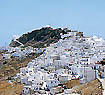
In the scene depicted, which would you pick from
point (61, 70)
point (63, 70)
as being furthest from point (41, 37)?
point (63, 70)

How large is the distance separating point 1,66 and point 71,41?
1493cm

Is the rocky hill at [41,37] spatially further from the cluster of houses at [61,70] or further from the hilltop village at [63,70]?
the cluster of houses at [61,70]

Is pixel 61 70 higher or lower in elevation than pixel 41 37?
lower

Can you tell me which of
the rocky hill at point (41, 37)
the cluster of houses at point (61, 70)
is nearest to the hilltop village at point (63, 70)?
the cluster of houses at point (61, 70)

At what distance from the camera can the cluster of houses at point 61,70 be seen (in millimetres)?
30453

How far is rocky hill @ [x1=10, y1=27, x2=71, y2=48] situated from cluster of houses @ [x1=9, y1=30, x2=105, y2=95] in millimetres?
15875

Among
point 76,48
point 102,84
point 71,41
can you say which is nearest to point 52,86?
point 102,84

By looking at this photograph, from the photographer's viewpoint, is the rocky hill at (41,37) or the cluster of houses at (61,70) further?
the rocky hill at (41,37)

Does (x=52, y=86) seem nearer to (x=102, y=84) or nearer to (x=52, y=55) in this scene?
(x=102, y=84)

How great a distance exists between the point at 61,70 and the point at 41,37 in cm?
4114

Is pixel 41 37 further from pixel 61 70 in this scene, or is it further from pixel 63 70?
pixel 63 70

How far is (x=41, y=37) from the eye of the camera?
251ft

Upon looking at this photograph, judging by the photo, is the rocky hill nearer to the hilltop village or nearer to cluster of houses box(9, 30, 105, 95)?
the hilltop village

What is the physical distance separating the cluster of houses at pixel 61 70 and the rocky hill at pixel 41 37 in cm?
1588
